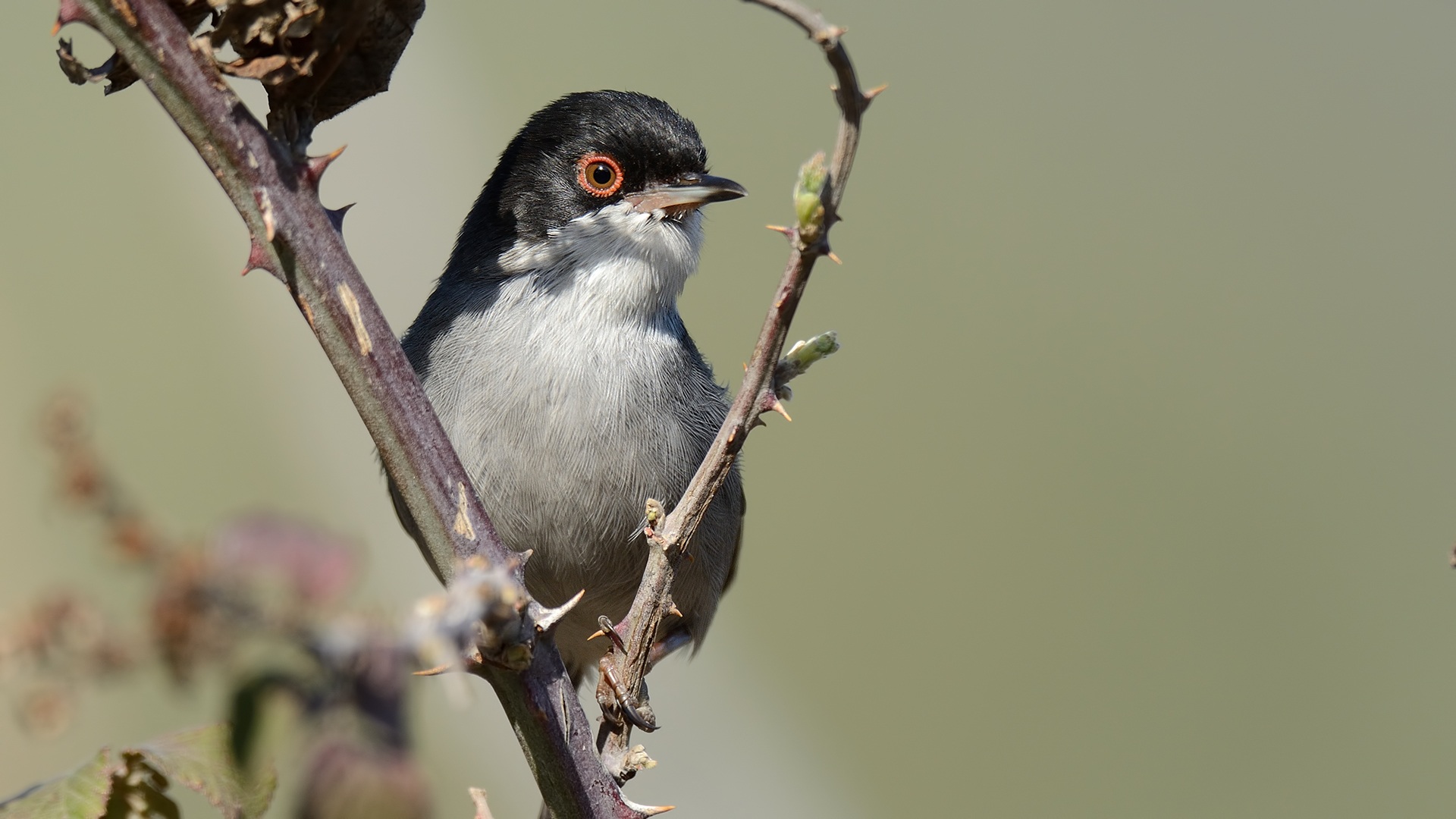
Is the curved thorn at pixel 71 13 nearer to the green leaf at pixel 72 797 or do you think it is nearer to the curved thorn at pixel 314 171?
the curved thorn at pixel 314 171

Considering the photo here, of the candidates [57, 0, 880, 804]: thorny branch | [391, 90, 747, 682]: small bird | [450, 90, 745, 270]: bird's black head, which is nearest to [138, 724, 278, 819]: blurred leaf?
[57, 0, 880, 804]: thorny branch

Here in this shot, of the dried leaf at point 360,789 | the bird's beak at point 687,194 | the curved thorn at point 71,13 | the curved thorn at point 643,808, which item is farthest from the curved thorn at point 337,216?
the bird's beak at point 687,194

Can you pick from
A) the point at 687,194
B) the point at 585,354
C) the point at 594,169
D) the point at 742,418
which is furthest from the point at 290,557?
the point at 594,169

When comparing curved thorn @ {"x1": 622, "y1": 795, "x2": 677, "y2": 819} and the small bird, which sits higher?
the small bird

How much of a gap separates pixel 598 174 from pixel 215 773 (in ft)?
7.50

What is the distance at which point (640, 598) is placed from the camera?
1.90 m

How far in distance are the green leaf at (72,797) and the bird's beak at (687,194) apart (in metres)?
2.18

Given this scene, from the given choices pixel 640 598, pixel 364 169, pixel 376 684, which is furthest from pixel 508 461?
pixel 364 169

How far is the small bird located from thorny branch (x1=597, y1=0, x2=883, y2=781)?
32.7 inches

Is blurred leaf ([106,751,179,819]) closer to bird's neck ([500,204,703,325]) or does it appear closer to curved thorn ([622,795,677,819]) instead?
curved thorn ([622,795,677,819])

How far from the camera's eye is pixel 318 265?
1529 millimetres

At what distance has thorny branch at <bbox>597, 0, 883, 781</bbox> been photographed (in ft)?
4.45

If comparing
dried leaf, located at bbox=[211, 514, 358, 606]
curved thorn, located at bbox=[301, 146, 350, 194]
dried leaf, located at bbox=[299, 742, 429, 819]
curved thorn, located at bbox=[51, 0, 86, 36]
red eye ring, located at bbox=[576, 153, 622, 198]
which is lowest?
dried leaf, located at bbox=[299, 742, 429, 819]

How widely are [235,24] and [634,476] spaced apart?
67.6 inches
